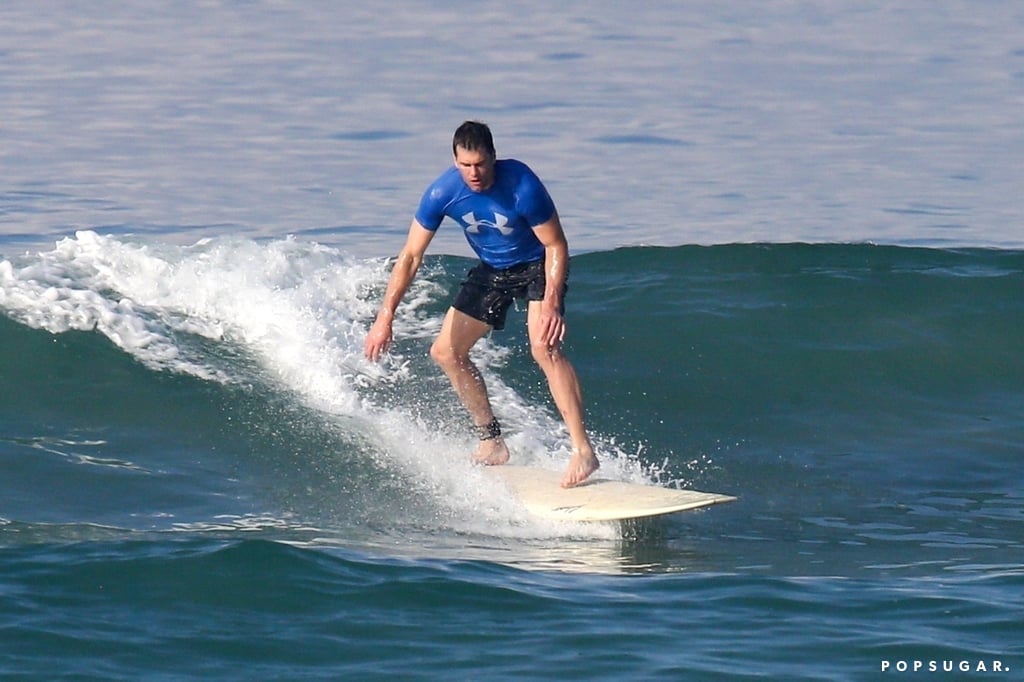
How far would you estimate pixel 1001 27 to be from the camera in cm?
3216

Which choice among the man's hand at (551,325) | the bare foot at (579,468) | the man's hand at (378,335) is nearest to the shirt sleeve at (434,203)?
the man's hand at (378,335)

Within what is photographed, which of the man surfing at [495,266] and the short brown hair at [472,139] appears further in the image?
the man surfing at [495,266]

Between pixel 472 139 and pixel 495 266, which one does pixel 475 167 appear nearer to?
pixel 472 139

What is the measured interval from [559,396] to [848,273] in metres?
5.79

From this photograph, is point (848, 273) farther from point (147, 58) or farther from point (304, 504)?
point (147, 58)

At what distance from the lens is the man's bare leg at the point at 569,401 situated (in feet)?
28.4

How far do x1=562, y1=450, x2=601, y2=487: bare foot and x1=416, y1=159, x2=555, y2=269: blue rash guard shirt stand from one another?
46.2 inches

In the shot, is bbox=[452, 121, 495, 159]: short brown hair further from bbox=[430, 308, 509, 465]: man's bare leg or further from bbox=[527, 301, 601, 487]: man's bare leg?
bbox=[430, 308, 509, 465]: man's bare leg

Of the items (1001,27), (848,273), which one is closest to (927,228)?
(848,273)

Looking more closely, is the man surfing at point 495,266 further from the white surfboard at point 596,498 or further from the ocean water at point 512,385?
the ocean water at point 512,385
